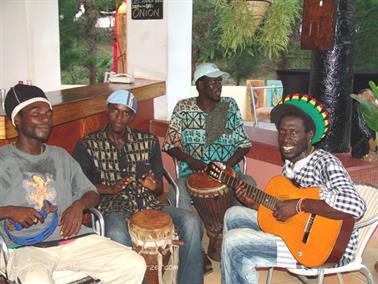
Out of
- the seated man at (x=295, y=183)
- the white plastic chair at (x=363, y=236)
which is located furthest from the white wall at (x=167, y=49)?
the white plastic chair at (x=363, y=236)

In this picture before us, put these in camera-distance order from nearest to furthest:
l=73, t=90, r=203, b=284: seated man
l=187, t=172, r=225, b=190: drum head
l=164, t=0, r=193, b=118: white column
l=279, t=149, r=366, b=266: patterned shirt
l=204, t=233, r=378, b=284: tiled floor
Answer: l=279, t=149, r=366, b=266: patterned shirt < l=73, t=90, r=203, b=284: seated man < l=187, t=172, r=225, b=190: drum head < l=204, t=233, r=378, b=284: tiled floor < l=164, t=0, r=193, b=118: white column

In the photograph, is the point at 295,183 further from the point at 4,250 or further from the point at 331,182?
the point at 4,250

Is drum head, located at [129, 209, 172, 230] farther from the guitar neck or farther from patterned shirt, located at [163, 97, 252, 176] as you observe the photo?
patterned shirt, located at [163, 97, 252, 176]

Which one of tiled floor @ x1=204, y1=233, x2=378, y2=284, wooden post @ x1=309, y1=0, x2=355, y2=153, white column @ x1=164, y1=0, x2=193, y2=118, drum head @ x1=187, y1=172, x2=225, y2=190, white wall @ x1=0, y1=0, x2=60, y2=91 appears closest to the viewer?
drum head @ x1=187, y1=172, x2=225, y2=190

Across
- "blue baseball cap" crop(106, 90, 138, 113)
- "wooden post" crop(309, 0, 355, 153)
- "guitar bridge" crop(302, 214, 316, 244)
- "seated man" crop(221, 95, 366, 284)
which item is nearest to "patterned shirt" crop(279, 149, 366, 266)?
"seated man" crop(221, 95, 366, 284)

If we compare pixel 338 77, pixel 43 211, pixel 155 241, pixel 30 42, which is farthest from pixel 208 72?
pixel 30 42

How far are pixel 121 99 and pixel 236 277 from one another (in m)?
1.20

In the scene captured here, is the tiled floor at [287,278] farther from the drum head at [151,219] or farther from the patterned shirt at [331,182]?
the patterned shirt at [331,182]

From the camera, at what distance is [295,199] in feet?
8.65

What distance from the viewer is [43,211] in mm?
2506

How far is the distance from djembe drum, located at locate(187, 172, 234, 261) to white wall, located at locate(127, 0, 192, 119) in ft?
6.03

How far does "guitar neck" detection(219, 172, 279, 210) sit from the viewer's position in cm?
276

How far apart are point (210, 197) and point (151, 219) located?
2.17 feet

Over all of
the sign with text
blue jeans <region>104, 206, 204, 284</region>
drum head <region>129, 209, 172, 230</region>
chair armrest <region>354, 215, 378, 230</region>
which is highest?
the sign with text
